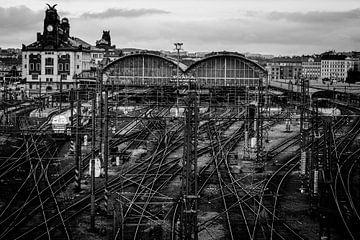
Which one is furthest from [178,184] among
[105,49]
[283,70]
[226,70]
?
[283,70]

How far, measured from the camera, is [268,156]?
73.2 feet

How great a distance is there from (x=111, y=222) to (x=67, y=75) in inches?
1883

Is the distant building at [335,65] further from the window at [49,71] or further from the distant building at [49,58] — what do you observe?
the window at [49,71]

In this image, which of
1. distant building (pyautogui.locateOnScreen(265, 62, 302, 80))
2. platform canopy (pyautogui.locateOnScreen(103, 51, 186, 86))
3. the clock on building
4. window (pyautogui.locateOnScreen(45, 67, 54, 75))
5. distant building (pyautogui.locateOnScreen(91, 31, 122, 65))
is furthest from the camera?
distant building (pyautogui.locateOnScreen(265, 62, 302, 80))

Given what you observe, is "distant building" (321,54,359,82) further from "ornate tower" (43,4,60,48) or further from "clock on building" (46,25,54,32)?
"clock on building" (46,25,54,32)

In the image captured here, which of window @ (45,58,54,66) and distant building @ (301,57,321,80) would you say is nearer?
window @ (45,58,54,66)

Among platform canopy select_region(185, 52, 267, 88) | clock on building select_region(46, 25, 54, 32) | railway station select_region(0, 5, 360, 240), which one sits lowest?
railway station select_region(0, 5, 360, 240)

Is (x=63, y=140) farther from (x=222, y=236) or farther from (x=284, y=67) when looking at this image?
(x=284, y=67)

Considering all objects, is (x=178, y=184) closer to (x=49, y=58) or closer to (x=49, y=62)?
(x=49, y=62)

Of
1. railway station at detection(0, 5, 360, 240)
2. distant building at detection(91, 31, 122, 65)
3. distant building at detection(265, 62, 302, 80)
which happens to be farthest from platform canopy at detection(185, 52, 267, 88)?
distant building at detection(265, 62, 302, 80)

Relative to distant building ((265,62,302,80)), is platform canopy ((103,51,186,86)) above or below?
below

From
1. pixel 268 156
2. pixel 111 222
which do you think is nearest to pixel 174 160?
pixel 268 156

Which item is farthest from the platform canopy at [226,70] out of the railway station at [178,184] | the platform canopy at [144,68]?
the railway station at [178,184]

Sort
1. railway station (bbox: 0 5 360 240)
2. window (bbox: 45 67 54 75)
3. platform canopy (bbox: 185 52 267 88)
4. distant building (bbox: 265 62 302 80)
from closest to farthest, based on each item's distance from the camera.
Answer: railway station (bbox: 0 5 360 240) → platform canopy (bbox: 185 52 267 88) → window (bbox: 45 67 54 75) → distant building (bbox: 265 62 302 80)
